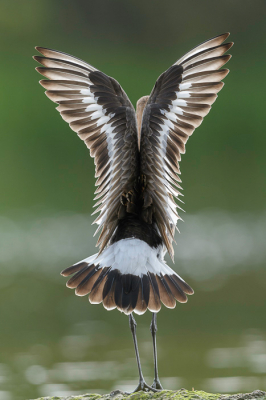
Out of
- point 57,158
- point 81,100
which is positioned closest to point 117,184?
point 81,100

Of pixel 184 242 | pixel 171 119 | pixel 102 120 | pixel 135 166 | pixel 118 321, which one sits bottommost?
pixel 135 166

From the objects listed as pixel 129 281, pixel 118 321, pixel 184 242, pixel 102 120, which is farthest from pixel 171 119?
pixel 184 242

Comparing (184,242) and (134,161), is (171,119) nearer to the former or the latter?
(134,161)

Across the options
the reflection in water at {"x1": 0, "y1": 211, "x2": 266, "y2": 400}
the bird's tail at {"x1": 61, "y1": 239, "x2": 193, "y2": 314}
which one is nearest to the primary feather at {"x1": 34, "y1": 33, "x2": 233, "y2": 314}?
the bird's tail at {"x1": 61, "y1": 239, "x2": 193, "y2": 314}

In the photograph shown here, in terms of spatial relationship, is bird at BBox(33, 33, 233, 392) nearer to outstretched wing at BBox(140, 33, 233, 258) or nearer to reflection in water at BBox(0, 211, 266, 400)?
outstretched wing at BBox(140, 33, 233, 258)

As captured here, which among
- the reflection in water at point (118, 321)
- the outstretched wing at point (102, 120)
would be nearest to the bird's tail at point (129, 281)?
the outstretched wing at point (102, 120)
